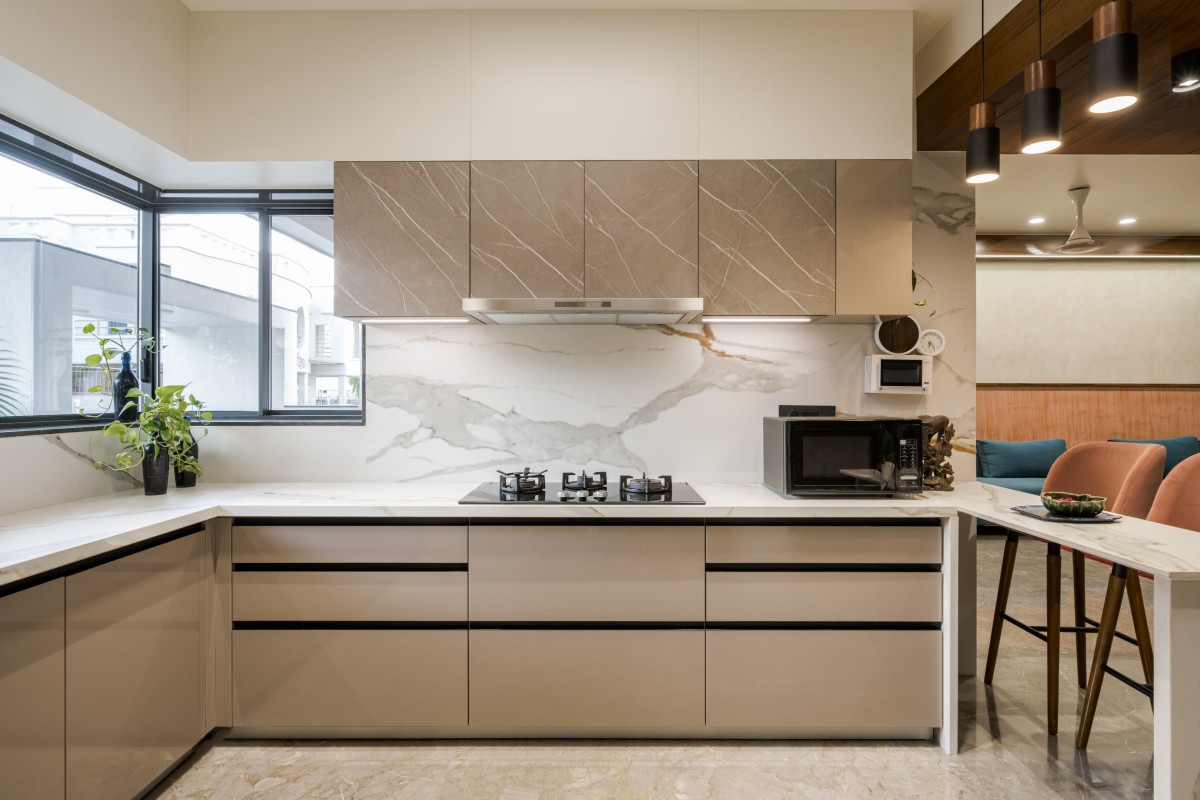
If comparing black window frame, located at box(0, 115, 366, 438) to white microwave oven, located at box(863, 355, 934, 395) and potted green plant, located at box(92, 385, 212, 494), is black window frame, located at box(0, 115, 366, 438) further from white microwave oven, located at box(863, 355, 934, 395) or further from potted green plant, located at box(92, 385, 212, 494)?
white microwave oven, located at box(863, 355, 934, 395)

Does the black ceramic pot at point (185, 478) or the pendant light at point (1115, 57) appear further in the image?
the black ceramic pot at point (185, 478)

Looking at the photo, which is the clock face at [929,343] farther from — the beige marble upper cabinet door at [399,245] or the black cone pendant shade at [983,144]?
the beige marble upper cabinet door at [399,245]

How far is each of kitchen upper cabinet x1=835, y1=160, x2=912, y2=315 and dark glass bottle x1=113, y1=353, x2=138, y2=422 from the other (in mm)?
3069

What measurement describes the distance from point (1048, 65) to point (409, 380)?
268cm

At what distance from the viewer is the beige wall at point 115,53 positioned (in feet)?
6.19

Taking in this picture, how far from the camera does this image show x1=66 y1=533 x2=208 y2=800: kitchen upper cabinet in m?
1.67

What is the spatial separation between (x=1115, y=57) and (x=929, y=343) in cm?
150

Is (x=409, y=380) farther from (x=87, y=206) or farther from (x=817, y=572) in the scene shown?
(x=817, y=572)

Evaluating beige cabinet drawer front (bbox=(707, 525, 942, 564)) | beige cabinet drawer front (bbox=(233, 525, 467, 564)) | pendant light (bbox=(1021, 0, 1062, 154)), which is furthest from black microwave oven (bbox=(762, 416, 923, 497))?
beige cabinet drawer front (bbox=(233, 525, 467, 564))

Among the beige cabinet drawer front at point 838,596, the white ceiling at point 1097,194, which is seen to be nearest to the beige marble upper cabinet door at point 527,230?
the beige cabinet drawer front at point 838,596

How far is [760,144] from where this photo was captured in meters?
2.56

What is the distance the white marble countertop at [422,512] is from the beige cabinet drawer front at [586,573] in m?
0.09

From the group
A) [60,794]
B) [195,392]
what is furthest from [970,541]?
[195,392]

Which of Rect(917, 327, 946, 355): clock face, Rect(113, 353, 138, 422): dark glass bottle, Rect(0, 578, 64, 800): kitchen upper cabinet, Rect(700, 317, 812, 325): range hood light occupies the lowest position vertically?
Rect(0, 578, 64, 800): kitchen upper cabinet
